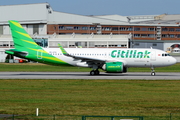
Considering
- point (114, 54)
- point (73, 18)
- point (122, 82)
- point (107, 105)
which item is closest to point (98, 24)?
point (73, 18)

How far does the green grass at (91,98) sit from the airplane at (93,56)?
29.8ft

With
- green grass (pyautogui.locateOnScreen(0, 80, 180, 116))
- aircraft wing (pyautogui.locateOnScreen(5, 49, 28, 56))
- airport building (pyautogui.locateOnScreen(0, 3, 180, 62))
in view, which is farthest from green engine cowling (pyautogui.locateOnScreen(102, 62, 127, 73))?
airport building (pyautogui.locateOnScreen(0, 3, 180, 62))

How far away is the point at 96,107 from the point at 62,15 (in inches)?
4359

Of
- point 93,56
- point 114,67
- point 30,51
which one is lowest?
point 114,67

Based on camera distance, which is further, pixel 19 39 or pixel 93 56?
pixel 93 56

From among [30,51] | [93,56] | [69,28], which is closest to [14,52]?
[30,51]

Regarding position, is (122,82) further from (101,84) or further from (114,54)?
(114,54)

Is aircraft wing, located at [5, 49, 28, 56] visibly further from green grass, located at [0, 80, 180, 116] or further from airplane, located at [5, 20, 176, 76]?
green grass, located at [0, 80, 180, 116]

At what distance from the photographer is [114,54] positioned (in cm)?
4697

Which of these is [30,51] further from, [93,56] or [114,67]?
[114,67]

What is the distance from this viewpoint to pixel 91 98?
2714cm

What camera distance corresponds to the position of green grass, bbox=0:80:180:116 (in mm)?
22234

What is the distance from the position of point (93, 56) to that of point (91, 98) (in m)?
21.1

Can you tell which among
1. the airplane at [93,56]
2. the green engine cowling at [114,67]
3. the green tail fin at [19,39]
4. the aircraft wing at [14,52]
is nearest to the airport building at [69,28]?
the green tail fin at [19,39]
